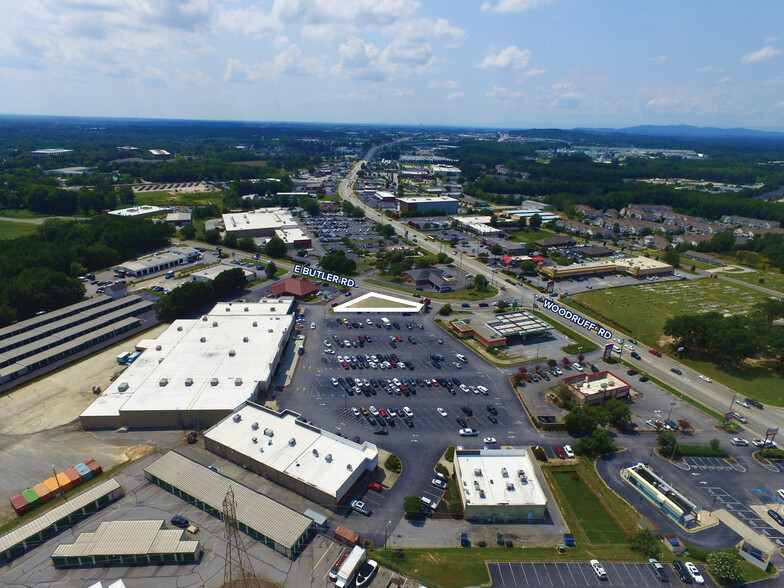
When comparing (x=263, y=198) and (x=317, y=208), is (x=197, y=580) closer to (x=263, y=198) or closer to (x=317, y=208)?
(x=317, y=208)

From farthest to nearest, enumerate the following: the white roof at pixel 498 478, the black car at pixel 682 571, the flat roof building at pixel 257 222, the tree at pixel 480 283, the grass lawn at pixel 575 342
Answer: the flat roof building at pixel 257 222, the tree at pixel 480 283, the grass lawn at pixel 575 342, the white roof at pixel 498 478, the black car at pixel 682 571

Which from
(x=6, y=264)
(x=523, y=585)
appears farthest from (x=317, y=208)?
(x=523, y=585)

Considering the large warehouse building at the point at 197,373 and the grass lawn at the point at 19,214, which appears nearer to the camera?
the large warehouse building at the point at 197,373

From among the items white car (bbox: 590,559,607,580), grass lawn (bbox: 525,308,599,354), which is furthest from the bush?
grass lawn (bbox: 525,308,599,354)

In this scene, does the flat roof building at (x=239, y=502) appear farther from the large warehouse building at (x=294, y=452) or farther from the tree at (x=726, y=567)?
the tree at (x=726, y=567)

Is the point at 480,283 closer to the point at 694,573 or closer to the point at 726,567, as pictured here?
the point at 694,573

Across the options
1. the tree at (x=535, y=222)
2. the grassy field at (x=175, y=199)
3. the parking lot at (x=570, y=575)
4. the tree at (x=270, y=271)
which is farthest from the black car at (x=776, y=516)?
the grassy field at (x=175, y=199)

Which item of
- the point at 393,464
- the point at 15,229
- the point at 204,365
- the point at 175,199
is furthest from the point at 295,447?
the point at 175,199
